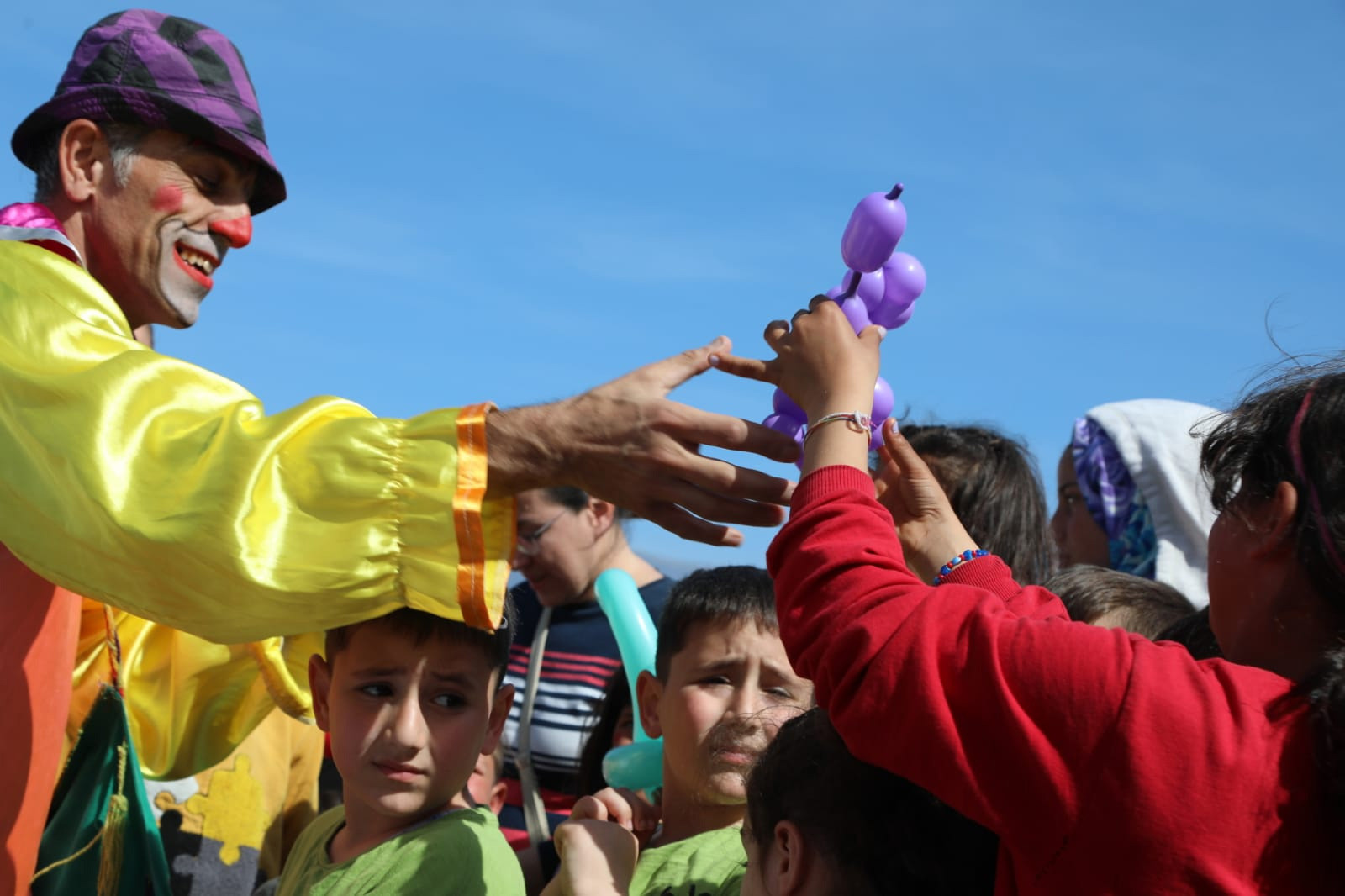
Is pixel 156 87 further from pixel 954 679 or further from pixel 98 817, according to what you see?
pixel 954 679

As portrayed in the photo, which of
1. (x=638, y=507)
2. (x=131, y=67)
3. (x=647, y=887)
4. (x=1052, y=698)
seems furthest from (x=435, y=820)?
(x=131, y=67)

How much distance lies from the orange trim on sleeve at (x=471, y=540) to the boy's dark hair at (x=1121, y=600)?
1.45 metres

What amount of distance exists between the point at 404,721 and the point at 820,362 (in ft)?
3.50

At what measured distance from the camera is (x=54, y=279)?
232 cm

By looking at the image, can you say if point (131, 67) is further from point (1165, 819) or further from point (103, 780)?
point (1165, 819)

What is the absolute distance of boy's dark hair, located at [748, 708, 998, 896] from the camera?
5.68 feet

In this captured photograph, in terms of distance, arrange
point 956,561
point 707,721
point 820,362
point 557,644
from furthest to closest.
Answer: point 557,644 → point 707,721 → point 956,561 → point 820,362

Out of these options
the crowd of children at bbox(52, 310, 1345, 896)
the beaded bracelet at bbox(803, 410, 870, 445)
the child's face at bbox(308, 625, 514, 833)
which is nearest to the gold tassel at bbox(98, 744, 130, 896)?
the crowd of children at bbox(52, 310, 1345, 896)

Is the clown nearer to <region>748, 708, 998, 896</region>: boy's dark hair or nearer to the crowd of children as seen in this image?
the crowd of children

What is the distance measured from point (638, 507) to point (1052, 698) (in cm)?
78

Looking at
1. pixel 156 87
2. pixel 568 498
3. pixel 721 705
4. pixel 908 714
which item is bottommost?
pixel 908 714

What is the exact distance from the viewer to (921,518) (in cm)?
227

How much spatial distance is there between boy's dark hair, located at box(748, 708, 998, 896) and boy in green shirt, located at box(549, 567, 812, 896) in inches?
23.3

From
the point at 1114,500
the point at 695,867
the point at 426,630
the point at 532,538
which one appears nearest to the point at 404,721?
the point at 426,630
